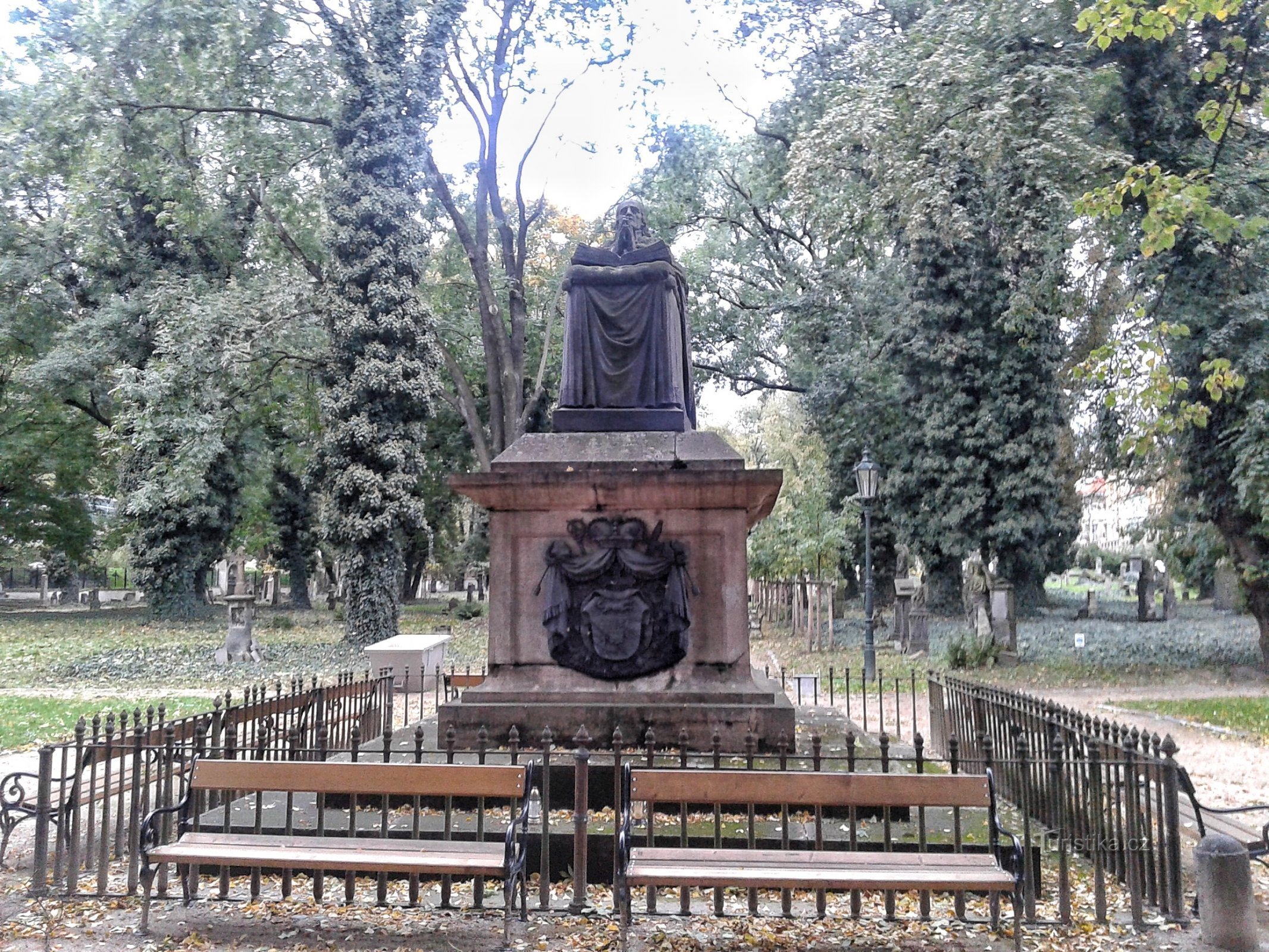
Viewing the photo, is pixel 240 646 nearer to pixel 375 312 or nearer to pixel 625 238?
pixel 375 312

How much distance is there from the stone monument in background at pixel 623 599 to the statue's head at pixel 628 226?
2186mm

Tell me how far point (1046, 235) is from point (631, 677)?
13.6 m

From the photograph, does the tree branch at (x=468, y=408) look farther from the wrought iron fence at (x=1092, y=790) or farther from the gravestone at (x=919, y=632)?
the wrought iron fence at (x=1092, y=790)

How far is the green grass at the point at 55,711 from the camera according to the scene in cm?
1219

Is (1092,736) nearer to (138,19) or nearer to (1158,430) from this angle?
(1158,430)

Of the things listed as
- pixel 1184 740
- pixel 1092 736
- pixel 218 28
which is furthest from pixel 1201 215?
pixel 218 28

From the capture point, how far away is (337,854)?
5102 millimetres

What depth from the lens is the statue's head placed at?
919 cm

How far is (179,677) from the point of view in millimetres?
20109

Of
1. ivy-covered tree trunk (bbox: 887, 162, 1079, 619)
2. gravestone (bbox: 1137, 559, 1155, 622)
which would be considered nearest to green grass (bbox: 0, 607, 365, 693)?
ivy-covered tree trunk (bbox: 887, 162, 1079, 619)

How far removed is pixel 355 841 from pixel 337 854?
0.25 meters

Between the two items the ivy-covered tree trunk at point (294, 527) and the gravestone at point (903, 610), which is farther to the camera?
the ivy-covered tree trunk at point (294, 527)

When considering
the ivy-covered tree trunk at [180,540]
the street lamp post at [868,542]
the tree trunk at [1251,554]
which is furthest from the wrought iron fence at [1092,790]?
the ivy-covered tree trunk at [180,540]

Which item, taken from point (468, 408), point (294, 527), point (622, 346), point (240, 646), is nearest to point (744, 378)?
point (468, 408)
